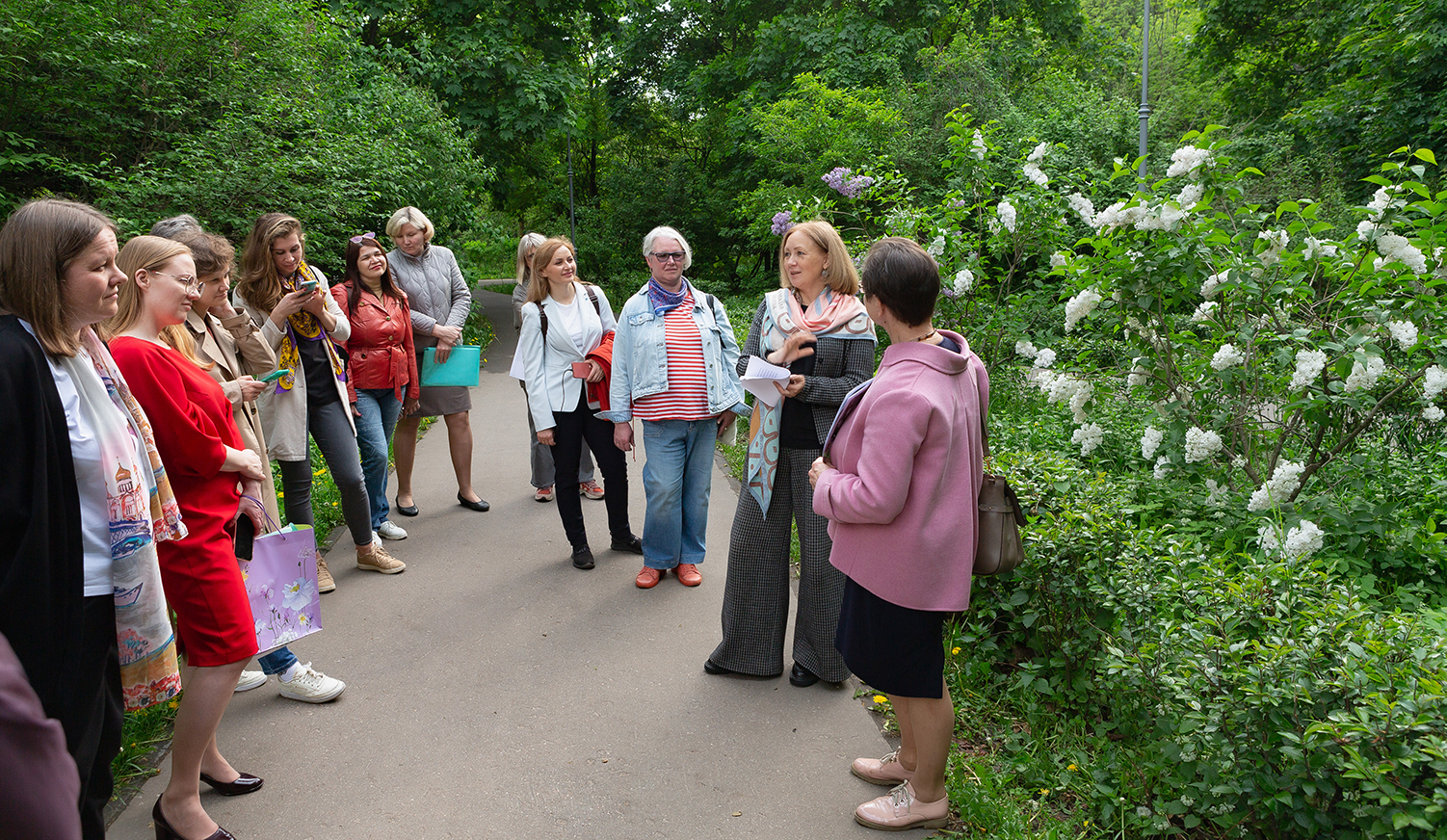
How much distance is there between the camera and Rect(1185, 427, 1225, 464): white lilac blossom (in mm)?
3755

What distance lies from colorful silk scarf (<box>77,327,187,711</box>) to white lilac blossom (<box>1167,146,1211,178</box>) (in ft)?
Answer: 12.8

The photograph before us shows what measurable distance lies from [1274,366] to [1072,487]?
102 cm

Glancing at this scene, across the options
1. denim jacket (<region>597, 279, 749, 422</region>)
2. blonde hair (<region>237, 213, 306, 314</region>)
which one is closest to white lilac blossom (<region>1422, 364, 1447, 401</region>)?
denim jacket (<region>597, 279, 749, 422</region>)

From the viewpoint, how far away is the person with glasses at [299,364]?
4.59m

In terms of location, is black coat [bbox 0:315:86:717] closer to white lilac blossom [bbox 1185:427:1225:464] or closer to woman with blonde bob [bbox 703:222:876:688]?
woman with blonde bob [bbox 703:222:876:688]

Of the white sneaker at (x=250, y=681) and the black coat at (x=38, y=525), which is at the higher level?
the black coat at (x=38, y=525)

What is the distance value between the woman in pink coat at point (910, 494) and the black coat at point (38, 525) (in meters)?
1.98

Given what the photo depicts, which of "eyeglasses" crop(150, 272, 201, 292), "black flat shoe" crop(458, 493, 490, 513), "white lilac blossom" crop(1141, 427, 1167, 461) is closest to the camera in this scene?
"eyeglasses" crop(150, 272, 201, 292)

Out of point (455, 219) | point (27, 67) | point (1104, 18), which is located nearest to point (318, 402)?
point (27, 67)

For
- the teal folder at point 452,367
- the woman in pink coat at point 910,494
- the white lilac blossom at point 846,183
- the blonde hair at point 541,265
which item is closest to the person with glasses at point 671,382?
the blonde hair at point 541,265

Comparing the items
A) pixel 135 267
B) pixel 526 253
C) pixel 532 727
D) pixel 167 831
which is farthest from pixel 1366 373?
pixel 526 253

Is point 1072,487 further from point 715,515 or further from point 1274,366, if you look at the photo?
point 715,515

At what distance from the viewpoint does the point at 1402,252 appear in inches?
133

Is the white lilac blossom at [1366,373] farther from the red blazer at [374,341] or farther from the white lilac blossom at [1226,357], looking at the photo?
the red blazer at [374,341]
